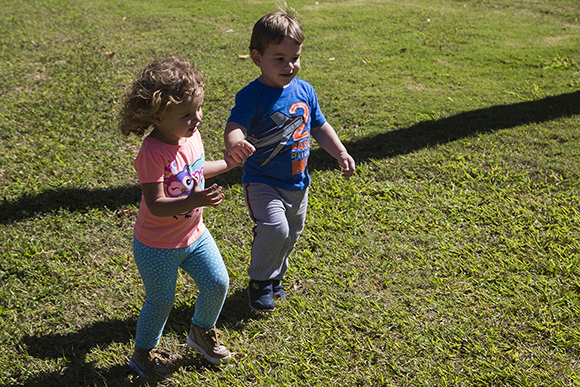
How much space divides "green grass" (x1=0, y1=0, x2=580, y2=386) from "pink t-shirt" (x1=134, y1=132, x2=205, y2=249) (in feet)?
2.63

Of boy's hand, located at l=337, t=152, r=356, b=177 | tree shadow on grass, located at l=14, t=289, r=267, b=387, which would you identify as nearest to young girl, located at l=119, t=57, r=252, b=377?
tree shadow on grass, located at l=14, t=289, r=267, b=387

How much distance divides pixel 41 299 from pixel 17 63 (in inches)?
202

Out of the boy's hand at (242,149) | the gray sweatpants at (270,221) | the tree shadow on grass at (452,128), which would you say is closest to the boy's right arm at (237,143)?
the boy's hand at (242,149)

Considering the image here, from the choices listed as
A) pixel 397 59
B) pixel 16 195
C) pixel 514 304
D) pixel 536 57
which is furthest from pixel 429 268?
pixel 536 57

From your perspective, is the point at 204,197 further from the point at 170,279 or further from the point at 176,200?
the point at 170,279

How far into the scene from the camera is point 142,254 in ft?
7.94

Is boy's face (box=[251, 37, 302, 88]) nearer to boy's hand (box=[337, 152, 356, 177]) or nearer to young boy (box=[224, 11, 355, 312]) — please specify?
young boy (box=[224, 11, 355, 312])

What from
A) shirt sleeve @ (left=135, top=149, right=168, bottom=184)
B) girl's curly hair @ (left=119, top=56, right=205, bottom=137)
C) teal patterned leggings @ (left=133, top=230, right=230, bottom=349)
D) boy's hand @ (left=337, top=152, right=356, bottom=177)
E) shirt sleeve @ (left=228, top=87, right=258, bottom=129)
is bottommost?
teal patterned leggings @ (left=133, top=230, right=230, bottom=349)

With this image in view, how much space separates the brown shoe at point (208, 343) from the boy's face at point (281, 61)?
1411mm

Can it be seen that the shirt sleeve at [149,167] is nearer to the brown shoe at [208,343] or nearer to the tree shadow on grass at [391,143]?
the brown shoe at [208,343]

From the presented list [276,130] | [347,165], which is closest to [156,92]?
[276,130]

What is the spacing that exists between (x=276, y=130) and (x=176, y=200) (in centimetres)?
88

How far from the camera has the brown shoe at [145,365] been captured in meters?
2.67

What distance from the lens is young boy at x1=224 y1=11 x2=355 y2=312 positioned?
279 cm
